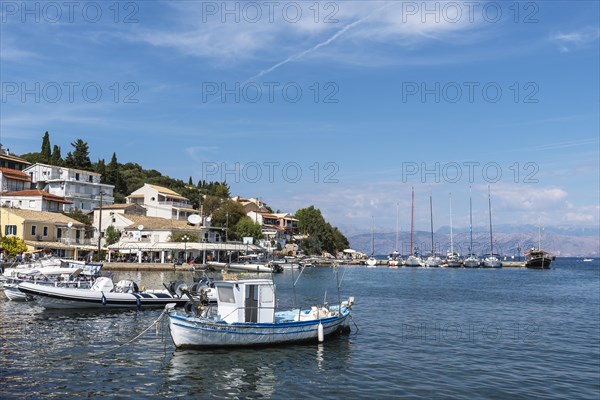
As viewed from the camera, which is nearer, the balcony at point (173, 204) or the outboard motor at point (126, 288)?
the outboard motor at point (126, 288)

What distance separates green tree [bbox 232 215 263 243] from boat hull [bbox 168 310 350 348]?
83.0 meters

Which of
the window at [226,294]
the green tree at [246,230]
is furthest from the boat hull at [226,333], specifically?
the green tree at [246,230]

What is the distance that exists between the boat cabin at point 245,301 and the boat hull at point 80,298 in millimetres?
14419

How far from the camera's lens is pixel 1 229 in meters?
71.9

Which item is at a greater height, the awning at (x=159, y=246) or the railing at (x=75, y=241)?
the railing at (x=75, y=241)

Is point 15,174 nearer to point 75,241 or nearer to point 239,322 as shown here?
point 75,241

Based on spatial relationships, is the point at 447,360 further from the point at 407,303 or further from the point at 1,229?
the point at 1,229

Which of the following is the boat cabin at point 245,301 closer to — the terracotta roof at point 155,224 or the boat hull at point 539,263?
the terracotta roof at point 155,224

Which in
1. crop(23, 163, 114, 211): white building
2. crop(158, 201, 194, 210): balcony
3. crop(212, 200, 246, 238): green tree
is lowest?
crop(212, 200, 246, 238): green tree

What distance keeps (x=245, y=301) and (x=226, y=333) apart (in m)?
1.88

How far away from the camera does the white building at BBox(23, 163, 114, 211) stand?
98.9 meters

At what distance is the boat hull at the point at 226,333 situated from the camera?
84.6 ft

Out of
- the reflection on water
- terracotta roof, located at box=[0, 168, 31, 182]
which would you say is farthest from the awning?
the reflection on water

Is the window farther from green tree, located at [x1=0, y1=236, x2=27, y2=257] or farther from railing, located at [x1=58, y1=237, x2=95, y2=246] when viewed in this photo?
railing, located at [x1=58, y1=237, x2=95, y2=246]
